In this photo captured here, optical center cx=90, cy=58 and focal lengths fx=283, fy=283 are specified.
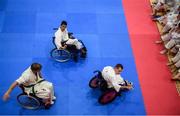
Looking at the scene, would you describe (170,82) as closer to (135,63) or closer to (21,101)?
(135,63)

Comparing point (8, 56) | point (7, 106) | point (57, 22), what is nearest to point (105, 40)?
point (57, 22)

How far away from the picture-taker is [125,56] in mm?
8359

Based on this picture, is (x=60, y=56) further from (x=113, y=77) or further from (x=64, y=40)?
(x=113, y=77)

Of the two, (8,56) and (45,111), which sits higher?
(8,56)

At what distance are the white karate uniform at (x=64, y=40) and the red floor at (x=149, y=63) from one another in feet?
6.10

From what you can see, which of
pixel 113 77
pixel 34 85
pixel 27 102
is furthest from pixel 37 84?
pixel 113 77

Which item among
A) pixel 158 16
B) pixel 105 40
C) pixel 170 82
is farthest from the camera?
pixel 158 16

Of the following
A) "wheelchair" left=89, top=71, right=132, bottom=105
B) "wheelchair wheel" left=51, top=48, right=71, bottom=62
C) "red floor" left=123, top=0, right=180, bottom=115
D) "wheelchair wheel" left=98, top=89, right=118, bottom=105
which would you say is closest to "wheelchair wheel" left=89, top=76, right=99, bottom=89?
"wheelchair" left=89, top=71, right=132, bottom=105

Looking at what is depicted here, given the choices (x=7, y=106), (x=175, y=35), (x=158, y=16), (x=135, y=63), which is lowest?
(x=7, y=106)

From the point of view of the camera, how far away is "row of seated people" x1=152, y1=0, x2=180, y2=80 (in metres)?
8.18

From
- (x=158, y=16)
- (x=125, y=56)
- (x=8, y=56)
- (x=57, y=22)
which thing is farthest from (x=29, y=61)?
(x=158, y=16)

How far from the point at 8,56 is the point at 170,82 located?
4.60m

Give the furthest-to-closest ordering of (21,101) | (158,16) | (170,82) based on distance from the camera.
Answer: (158,16), (170,82), (21,101)

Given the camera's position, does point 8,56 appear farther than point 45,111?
Yes
